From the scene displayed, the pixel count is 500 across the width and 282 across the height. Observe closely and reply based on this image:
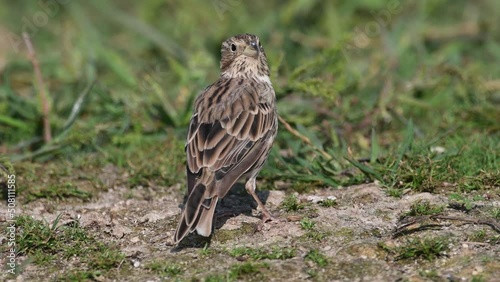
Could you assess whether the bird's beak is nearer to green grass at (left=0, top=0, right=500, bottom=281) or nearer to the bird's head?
the bird's head

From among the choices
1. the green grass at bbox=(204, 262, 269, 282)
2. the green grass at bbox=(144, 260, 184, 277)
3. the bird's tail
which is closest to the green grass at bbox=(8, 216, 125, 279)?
the green grass at bbox=(144, 260, 184, 277)

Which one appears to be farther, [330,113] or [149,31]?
[149,31]

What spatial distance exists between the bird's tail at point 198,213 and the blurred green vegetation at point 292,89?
4.53 ft

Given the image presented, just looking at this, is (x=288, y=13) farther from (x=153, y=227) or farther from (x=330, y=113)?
(x=153, y=227)

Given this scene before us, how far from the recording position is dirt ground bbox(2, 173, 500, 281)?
17.1ft

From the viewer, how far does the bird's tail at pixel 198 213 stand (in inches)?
217

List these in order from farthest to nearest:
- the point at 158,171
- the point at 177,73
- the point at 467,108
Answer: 1. the point at 177,73
2. the point at 467,108
3. the point at 158,171

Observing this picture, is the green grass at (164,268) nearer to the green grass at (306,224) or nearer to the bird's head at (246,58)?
the green grass at (306,224)

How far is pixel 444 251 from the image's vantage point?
5375 millimetres

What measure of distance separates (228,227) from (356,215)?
988 millimetres

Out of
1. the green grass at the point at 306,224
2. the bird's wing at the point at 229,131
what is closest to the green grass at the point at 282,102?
the green grass at the point at 306,224

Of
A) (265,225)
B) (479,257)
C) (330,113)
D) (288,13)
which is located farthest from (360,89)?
(479,257)

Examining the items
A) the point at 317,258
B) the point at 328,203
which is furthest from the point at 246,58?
the point at 317,258

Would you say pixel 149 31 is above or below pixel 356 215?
above
